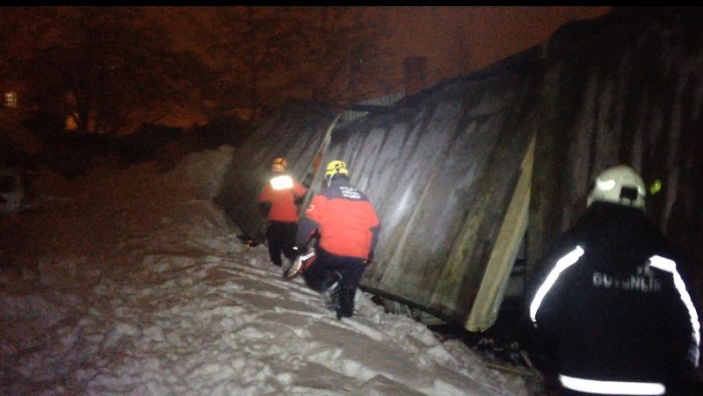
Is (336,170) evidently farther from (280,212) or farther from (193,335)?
(193,335)

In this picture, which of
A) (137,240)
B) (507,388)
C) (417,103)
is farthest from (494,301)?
(137,240)

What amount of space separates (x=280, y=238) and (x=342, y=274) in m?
2.73

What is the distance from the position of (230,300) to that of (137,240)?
4.34 meters

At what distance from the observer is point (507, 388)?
16.1 feet

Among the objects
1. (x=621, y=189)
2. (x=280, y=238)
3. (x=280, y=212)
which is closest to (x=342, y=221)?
(x=280, y=212)

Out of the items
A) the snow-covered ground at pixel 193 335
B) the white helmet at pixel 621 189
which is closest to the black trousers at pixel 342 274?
the snow-covered ground at pixel 193 335

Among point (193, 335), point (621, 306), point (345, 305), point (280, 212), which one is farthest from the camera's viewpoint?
point (280, 212)

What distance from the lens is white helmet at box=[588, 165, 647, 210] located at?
267cm

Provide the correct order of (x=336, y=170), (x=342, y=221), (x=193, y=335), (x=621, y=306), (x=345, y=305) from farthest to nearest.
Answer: (x=336, y=170) < (x=342, y=221) < (x=345, y=305) < (x=193, y=335) < (x=621, y=306)

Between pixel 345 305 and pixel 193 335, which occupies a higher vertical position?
pixel 345 305

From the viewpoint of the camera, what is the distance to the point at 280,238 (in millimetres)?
8578

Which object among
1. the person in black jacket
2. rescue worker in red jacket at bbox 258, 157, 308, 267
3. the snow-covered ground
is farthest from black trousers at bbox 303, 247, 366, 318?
the person in black jacket

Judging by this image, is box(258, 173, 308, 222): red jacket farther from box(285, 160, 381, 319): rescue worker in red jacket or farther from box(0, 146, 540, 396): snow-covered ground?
box(285, 160, 381, 319): rescue worker in red jacket

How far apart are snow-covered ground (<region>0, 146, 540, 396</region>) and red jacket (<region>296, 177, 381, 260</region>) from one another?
2.68ft
